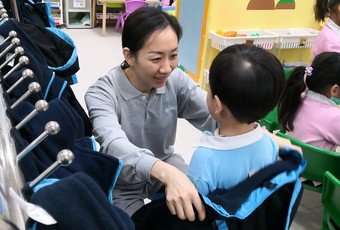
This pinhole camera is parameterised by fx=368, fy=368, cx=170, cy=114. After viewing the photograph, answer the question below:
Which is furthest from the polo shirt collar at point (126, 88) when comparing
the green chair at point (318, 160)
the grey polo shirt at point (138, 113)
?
the green chair at point (318, 160)

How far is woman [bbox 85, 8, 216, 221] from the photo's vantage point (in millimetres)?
1062

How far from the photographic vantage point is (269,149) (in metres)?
0.93

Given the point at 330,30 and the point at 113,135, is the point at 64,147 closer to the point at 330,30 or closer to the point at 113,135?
the point at 113,135

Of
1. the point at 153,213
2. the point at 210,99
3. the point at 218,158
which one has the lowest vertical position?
→ the point at 153,213

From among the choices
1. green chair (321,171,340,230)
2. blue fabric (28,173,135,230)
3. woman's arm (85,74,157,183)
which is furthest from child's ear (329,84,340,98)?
blue fabric (28,173,135,230)

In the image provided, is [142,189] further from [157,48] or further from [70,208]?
[70,208]

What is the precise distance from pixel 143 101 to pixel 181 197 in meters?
0.57

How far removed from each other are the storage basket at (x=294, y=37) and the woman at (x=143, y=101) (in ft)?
6.78

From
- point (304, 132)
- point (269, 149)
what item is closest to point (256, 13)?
point (304, 132)

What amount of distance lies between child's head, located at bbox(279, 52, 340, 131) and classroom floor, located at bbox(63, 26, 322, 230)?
547 mm

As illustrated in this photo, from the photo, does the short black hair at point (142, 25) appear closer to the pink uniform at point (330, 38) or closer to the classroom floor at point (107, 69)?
the classroom floor at point (107, 69)

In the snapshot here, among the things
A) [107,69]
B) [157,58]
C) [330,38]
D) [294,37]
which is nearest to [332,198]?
[157,58]

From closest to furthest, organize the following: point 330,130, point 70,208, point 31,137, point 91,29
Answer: point 70,208 → point 31,137 → point 330,130 → point 91,29

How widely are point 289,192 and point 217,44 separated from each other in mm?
2280
